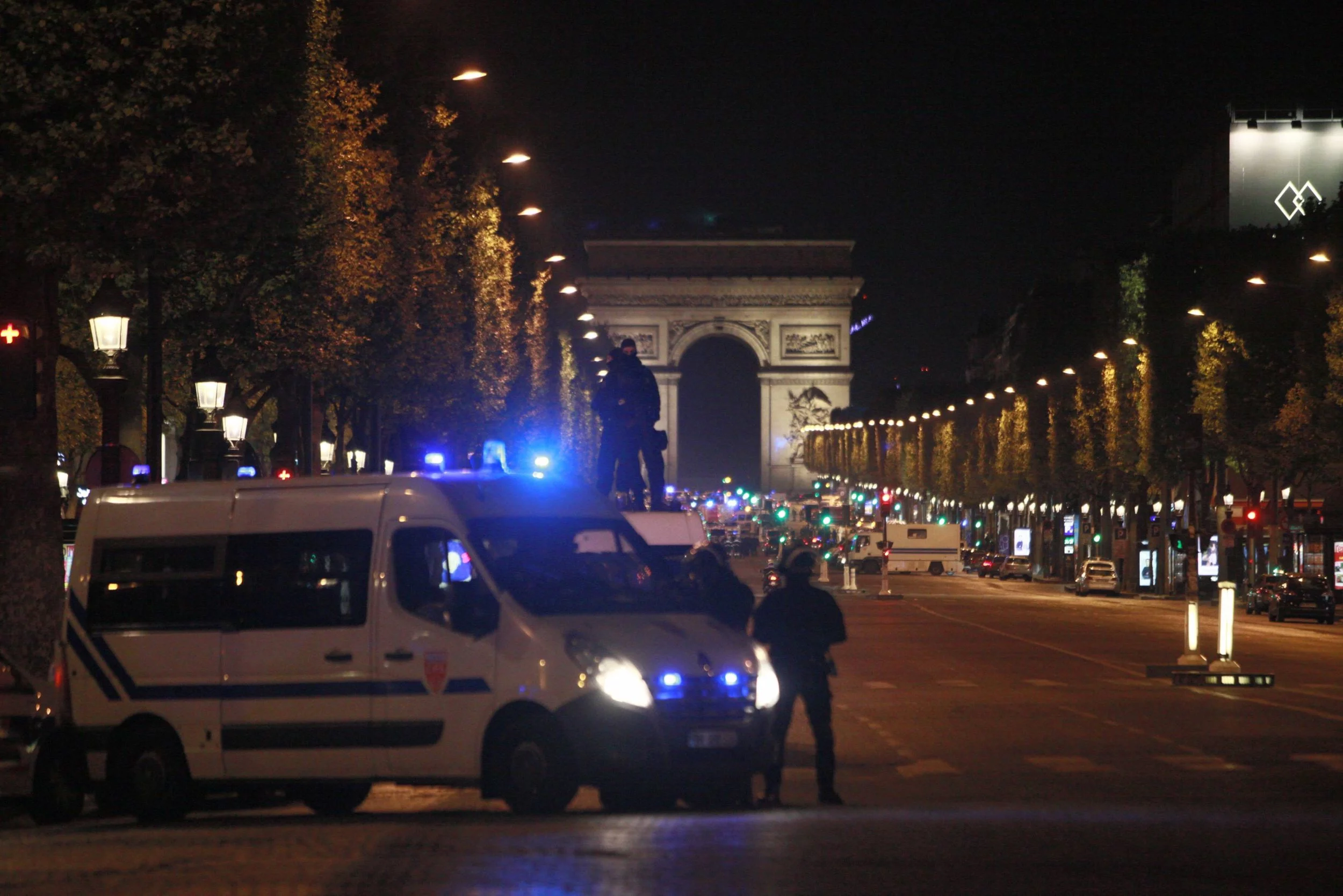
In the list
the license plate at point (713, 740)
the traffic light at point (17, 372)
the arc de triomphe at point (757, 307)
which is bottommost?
the license plate at point (713, 740)

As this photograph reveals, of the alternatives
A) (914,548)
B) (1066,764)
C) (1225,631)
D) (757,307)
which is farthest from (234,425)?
(757,307)

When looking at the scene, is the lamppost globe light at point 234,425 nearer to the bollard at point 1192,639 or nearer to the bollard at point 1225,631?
the bollard at point 1192,639

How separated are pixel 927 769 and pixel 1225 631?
32.1 ft

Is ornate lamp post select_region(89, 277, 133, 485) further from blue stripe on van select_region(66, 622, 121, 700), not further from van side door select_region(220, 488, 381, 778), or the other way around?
van side door select_region(220, 488, 381, 778)

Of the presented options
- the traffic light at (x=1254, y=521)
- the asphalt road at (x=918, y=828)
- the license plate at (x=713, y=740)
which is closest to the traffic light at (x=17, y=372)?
the asphalt road at (x=918, y=828)

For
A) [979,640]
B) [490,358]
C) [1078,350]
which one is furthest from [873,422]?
[979,640]

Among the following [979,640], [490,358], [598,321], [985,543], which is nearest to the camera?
[979,640]

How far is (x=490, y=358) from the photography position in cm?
4547

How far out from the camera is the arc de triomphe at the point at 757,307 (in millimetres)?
127688

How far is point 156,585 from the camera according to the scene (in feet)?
42.5

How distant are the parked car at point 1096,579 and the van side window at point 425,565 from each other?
56570 mm

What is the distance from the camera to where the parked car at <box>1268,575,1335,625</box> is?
47.6 meters

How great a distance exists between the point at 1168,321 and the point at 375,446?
35843 mm

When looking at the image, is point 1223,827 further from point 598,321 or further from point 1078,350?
point 598,321
